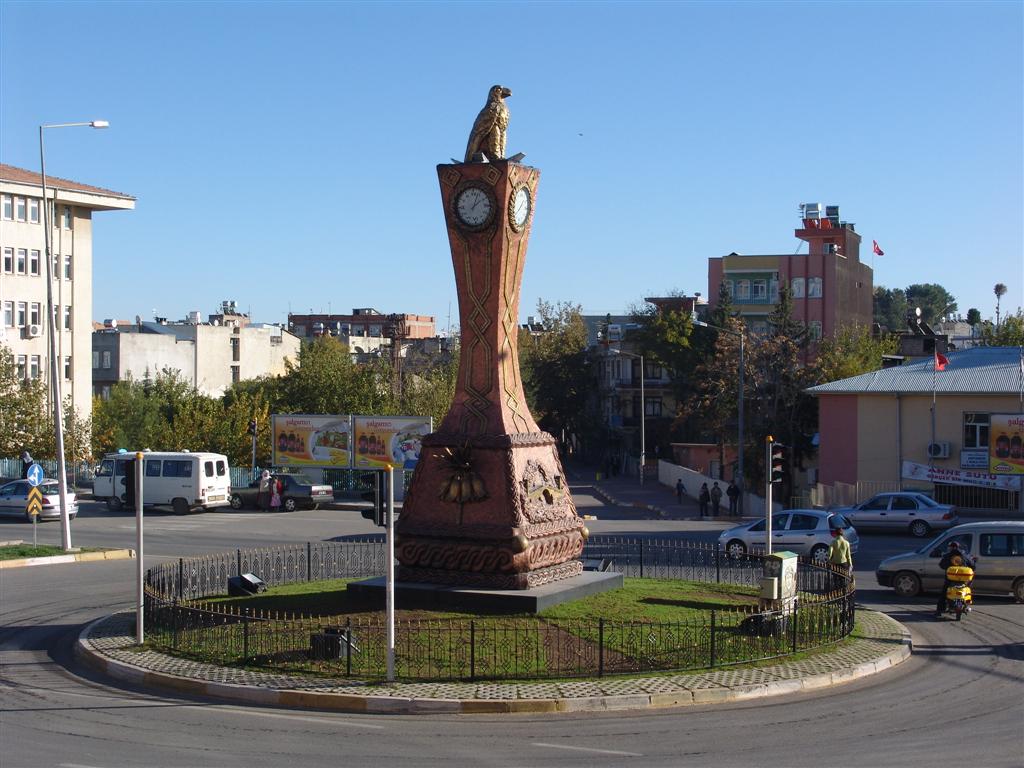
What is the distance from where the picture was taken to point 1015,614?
21500 millimetres

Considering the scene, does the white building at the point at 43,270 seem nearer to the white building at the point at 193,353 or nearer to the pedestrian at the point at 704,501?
the white building at the point at 193,353

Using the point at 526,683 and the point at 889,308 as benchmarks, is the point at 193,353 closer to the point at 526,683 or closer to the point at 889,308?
the point at 526,683

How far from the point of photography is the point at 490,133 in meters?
20.8

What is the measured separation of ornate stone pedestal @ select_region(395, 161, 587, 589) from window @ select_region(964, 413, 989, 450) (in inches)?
1055

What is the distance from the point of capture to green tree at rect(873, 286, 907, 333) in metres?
161

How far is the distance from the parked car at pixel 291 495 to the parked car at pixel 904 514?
20779 mm

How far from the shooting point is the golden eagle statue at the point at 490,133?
20.7 meters

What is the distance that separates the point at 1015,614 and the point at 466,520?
32.7 feet

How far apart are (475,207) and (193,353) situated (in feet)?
252

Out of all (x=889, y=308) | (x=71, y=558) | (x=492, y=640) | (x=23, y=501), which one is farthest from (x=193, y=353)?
(x=889, y=308)

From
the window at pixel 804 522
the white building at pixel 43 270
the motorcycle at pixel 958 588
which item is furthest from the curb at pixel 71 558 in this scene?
the white building at pixel 43 270

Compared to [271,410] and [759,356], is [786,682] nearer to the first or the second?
[759,356]

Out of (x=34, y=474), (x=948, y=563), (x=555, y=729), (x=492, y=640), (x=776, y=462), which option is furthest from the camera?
(x=34, y=474)

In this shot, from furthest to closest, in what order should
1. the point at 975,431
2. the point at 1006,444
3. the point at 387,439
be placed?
the point at 387,439 < the point at 975,431 < the point at 1006,444
